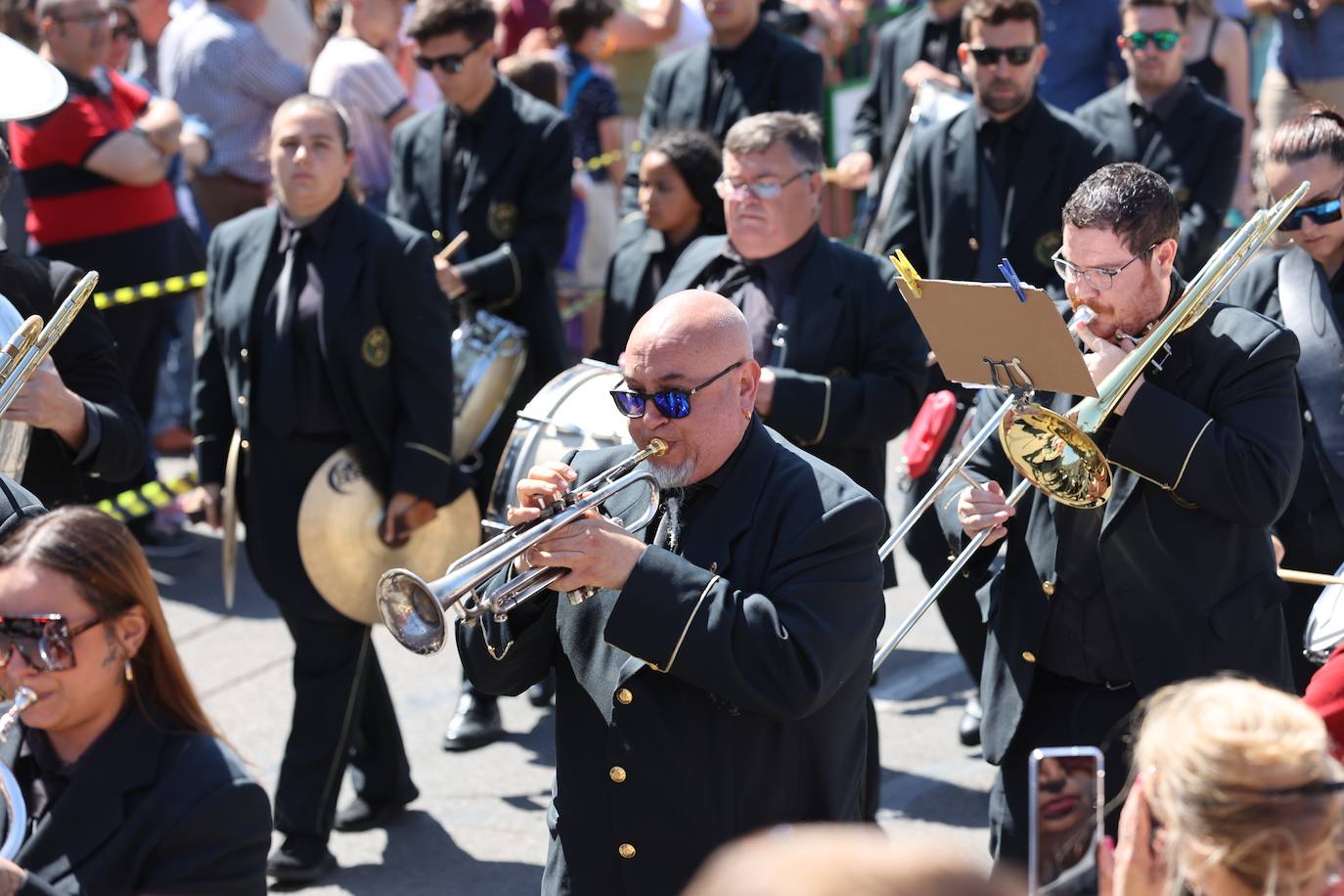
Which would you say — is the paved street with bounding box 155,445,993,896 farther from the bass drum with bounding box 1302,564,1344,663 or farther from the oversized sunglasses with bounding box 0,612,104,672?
the oversized sunglasses with bounding box 0,612,104,672

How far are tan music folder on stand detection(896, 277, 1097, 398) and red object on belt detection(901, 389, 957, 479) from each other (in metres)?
1.27

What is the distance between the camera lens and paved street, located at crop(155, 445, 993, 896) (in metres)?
5.94

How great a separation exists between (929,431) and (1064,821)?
9.72ft

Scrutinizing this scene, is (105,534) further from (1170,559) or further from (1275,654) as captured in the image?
(1275,654)

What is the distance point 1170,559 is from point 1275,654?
1.18 ft

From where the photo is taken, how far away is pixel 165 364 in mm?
9828

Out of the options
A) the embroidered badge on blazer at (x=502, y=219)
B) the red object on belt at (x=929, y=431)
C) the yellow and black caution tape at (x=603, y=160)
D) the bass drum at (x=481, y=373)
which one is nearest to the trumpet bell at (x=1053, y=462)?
the red object on belt at (x=929, y=431)

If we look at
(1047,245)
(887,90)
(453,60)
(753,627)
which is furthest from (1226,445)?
(887,90)

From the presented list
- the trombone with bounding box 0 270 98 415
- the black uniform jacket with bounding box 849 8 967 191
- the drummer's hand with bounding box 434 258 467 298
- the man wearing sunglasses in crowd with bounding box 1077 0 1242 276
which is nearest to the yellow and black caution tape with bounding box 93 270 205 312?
the drummer's hand with bounding box 434 258 467 298

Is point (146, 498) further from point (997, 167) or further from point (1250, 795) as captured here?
point (1250, 795)

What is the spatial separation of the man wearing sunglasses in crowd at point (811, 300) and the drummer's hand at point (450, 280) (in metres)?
1.42

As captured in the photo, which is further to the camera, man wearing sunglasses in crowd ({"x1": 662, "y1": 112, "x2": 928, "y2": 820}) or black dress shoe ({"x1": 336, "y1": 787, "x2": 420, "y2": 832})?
black dress shoe ({"x1": 336, "y1": 787, "x2": 420, "y2": 832})

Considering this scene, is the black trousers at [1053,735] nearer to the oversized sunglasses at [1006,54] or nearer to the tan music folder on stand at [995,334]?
the tan music folder on stand at [995,334]

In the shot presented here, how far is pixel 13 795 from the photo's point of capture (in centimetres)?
313
